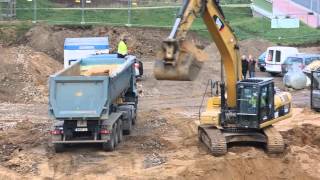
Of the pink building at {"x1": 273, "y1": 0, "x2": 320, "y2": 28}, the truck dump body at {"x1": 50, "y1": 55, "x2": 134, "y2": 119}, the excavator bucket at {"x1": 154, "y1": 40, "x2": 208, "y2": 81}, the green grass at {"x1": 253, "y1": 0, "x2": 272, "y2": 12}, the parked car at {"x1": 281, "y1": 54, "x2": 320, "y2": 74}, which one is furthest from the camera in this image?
the green grass at {"x1": 253, "y1": 0, "x2": 272, "y2": 12}

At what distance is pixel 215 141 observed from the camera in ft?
62.9

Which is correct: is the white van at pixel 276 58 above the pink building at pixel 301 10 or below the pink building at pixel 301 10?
below

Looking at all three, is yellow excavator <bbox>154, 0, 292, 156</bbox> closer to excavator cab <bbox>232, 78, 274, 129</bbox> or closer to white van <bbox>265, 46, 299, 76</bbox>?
excavator cab <bbox>232, 78, 274, 129</bbox>

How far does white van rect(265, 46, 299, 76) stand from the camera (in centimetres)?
4084

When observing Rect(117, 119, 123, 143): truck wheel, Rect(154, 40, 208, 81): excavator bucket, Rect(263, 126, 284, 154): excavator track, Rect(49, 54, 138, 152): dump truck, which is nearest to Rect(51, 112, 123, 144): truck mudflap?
Rect(49, 54, 138, 152): dump truck

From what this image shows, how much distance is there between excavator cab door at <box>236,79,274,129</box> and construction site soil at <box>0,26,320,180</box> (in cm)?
88

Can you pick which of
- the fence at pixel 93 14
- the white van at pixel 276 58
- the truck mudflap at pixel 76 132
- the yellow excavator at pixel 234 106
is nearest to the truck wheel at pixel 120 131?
the truck mudflap at pixel 76 132

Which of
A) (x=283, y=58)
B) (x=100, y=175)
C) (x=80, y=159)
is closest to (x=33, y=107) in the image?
(x=80, y=159)

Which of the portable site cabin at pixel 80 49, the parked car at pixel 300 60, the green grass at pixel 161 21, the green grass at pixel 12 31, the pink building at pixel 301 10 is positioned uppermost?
the pink building at pixel 301 10

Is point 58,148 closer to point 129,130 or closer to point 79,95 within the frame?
point 79,95

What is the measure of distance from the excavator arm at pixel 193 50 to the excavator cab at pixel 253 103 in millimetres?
372

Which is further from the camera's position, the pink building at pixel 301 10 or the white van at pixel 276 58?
the pink building at pixel 301 10

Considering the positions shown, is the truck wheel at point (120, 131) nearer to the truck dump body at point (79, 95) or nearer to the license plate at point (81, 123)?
the truck dump body at point (79, 95)

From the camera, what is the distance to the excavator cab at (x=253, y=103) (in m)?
→ 19.4
